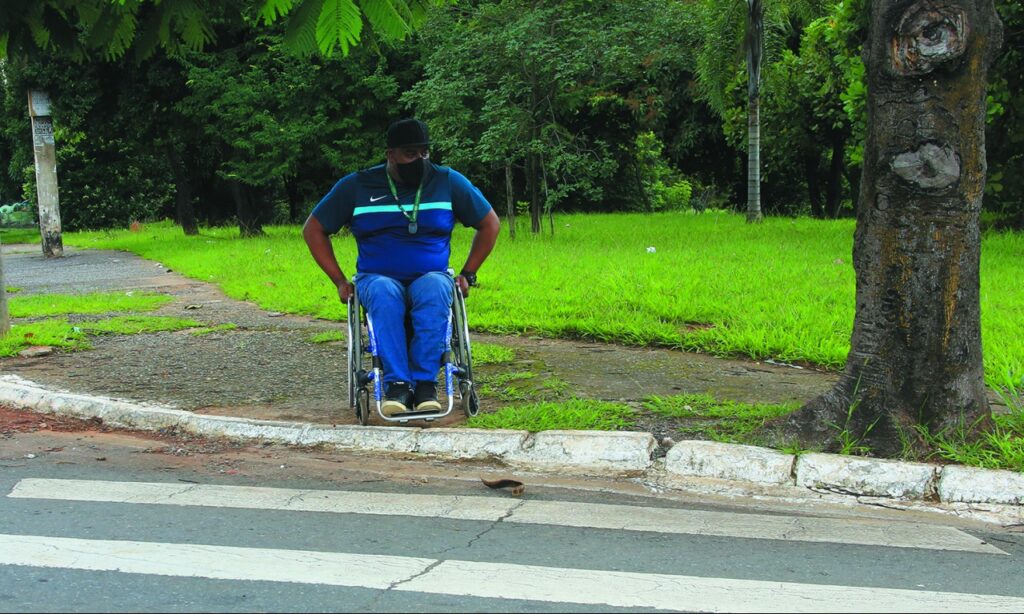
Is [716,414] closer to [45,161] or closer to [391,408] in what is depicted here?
[391,408]

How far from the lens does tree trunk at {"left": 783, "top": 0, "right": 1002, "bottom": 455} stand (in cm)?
440

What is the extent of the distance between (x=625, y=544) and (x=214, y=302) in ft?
26.6

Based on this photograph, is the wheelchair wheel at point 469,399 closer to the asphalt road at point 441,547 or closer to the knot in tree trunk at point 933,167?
the asphalt road at point 441,547

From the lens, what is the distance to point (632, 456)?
474 cm

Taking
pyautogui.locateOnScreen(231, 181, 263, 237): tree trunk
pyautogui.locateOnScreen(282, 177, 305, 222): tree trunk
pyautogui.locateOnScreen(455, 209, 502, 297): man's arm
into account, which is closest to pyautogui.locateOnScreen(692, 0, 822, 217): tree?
pyautogui.locateOnScreen(282, 177, 305, 222): tree trunk

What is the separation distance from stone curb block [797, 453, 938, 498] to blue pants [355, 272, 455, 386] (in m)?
2.02

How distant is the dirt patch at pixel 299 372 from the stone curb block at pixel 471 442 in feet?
1.01

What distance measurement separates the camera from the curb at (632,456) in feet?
14.0

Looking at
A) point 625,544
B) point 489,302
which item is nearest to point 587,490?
point 625,544

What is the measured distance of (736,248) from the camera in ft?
43.0

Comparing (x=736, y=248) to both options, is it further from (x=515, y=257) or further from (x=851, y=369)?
(x=851, y=369)

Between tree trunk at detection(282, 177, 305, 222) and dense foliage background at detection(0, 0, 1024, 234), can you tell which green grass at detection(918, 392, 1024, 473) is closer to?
dense foliage background at detection(0, 0, 1024, 234)

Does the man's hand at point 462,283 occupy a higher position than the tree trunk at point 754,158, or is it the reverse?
the tree trunk at point 754,158

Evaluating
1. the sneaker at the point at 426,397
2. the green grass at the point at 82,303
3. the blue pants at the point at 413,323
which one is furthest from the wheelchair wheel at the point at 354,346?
the green grass at the point at 82,303
